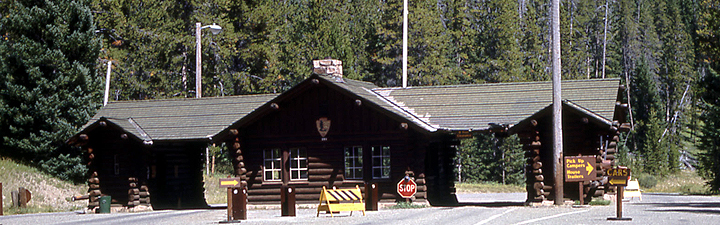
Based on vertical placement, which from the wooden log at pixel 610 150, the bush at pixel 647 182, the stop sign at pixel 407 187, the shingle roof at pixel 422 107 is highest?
the shingle roof at pixel 422 107

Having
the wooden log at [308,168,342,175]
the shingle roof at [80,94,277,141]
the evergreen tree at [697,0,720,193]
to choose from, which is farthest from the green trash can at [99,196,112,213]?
the evergreen tree at [697,0,720,193]

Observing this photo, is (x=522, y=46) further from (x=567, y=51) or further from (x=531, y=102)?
(x=531, y=102)

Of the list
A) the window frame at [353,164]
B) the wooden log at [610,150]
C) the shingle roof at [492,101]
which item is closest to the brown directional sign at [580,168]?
the shingle roof at [492,101]

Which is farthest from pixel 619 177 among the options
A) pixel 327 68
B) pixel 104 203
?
pixel 104 203

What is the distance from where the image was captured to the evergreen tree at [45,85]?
38250 mm

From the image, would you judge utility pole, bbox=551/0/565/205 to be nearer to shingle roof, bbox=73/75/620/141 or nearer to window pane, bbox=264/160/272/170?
shingle roof, bbox=73/75/620/141

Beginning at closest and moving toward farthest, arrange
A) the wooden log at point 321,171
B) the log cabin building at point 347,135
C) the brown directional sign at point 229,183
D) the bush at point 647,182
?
the brown directional sign at point 229,183 → the log cabin building at point 347,135 → the wooden log at point 321,171 → the bush at point 647,182

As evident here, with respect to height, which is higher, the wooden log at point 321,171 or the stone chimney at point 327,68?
the stone chimney at point 327,68

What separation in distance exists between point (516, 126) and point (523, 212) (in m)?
3.59

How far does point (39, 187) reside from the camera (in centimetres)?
3681

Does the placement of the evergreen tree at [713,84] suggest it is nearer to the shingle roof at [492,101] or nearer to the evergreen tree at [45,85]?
the shingle roof at [492,101]

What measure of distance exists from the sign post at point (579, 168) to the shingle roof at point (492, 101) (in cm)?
143

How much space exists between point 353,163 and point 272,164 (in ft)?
9.47

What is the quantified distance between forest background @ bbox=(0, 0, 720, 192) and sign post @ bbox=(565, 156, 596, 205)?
55.7 ft
